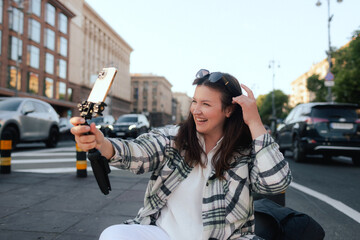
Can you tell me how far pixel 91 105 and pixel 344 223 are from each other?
128 inches

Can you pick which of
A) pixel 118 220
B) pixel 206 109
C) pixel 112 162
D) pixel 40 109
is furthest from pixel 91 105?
pixel 40 109

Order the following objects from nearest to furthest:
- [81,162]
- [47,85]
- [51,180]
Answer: [51,180]
[81,162]
[47,85]

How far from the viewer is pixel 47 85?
126 feet

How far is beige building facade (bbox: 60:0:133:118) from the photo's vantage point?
46.4 m

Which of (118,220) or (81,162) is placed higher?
(81,162)

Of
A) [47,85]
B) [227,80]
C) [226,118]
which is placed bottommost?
[226,118]

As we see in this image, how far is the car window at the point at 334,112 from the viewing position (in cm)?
796

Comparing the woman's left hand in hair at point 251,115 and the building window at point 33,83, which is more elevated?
the building window at point 33,83

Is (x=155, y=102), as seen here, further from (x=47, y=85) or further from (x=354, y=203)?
(x=354, y=203)

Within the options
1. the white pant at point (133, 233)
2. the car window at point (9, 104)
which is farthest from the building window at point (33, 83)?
the white pant at point (133, 233)

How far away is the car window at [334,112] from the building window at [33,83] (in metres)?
34.2

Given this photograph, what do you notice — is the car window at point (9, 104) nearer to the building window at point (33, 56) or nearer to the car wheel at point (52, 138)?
the car wheel at point (52, 138)

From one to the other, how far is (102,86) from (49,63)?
41653 mm

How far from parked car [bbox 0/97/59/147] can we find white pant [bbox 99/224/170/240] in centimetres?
779
